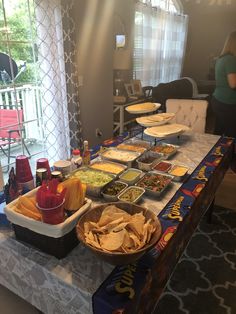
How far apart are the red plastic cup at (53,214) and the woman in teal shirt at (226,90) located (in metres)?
2.21

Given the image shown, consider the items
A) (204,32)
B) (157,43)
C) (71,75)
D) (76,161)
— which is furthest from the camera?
(204,32)

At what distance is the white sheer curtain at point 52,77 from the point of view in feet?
7.30

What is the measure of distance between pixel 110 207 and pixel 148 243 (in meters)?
0.21

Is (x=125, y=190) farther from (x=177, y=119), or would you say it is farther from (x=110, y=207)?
(x=177, y=119)

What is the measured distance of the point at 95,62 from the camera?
2881 millimetres

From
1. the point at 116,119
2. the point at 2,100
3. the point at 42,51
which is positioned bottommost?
the point at 116,119

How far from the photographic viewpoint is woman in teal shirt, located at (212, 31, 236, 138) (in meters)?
2.38

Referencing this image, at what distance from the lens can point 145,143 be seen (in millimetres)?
1819

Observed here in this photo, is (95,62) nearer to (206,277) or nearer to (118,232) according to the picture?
(206,277)

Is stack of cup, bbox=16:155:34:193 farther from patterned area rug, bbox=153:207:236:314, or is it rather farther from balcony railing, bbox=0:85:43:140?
balcony railing, bbox=0:85:43:140

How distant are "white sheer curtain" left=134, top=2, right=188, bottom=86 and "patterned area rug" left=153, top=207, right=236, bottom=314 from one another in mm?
2930

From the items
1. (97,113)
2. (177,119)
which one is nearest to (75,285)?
(177,119)

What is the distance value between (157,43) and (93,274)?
4.33 meters

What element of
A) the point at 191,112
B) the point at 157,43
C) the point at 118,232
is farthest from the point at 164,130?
the point at 157,43
